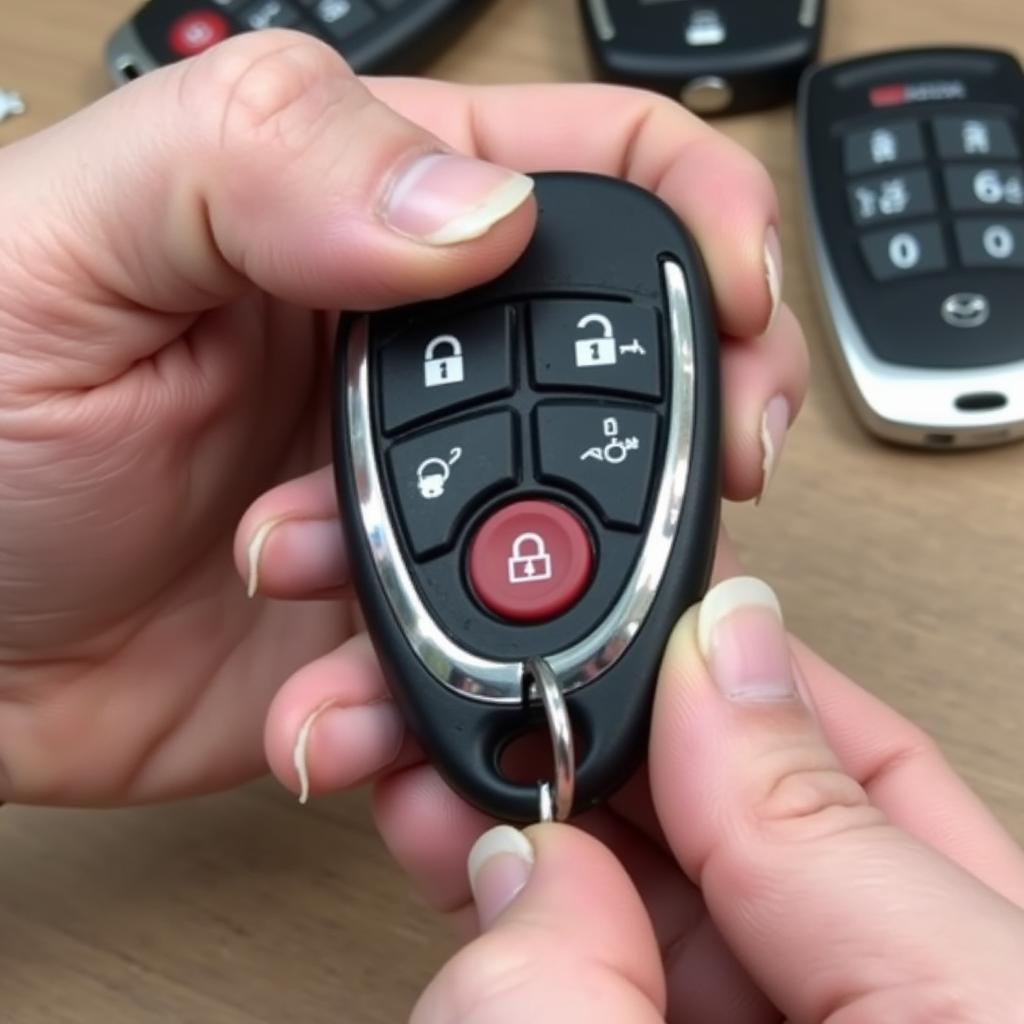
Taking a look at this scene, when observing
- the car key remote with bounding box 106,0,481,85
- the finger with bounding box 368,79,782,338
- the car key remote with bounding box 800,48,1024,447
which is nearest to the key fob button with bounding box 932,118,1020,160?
the car key remote with bounding box 800,48,1024,447

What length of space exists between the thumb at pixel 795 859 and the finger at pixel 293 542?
14cm

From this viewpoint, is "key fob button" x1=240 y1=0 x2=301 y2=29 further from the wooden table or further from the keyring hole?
the keyring hole

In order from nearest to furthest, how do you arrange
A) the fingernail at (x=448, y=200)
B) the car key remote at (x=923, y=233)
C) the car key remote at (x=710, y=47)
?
the fingernail at (x=448, y=200) → the car key remote at (x=923, y=233) → the car key remote at (x=710, y=47)

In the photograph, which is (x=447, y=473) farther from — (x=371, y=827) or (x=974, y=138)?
(x=974, y=138)

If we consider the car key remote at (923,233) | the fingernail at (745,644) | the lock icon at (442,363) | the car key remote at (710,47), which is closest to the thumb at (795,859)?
the fingernail at (745,644)

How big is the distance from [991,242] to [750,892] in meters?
0.35

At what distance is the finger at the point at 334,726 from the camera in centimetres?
45

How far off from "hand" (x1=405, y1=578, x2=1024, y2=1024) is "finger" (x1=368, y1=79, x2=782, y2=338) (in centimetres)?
12

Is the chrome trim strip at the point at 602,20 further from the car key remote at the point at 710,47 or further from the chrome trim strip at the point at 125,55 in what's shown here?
the chrome trim strip at the point at 125,55

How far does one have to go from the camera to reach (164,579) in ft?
1.79

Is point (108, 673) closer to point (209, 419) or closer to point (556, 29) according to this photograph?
point (209, 419)

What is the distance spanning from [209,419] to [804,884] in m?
0.27

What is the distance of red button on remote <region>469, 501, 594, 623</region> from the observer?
39cm

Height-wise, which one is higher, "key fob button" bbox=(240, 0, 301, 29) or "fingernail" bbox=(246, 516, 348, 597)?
"key fob button" bbox=(240, 0, 301, 29)
